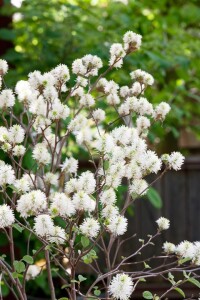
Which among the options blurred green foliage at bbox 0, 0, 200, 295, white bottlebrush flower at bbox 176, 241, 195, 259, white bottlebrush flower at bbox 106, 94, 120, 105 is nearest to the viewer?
white bottlebrush flower at bbox 176, 241, 195, 259

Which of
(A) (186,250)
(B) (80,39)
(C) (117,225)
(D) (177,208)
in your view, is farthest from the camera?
(D) (177,208)

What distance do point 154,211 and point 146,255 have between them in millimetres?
344

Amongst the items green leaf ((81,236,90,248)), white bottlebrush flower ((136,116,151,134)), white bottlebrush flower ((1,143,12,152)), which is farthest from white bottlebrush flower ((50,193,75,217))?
white bottlebrush flower ((136,116,151,134))

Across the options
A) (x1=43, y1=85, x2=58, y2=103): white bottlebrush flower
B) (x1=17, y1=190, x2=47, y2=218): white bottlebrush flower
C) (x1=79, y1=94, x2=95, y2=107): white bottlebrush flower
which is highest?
(x1=79, y1=94, x2=95, y2=107): white bottlebrush flower

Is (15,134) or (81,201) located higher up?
(15,134)

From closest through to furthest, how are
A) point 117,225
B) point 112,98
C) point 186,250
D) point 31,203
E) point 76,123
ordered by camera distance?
point 31,203 → point 117,225 → point 186,250 → point 76,123 → point 112,98

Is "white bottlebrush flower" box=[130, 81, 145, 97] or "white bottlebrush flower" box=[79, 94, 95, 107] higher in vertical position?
"white bottlebrush flower" box=[130, 81, 145, 97]

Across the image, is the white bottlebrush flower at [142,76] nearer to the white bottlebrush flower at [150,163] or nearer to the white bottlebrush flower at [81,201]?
the white bottlebrush flower at [150,163]

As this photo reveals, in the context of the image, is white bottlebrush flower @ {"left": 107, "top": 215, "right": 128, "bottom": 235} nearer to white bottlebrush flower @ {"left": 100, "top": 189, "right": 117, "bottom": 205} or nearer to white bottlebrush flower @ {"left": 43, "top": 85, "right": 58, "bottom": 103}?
white bottlebrush flower @ {"left": 100, "top": 189, "right": 117, "bottom": 205}

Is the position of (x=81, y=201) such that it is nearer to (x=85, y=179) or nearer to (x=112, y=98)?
(x=85, y=179)

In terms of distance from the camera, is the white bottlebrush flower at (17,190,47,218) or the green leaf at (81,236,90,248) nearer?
the white bottlebrush flower at (17,190,47,218)

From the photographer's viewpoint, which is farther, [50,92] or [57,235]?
[50,92]

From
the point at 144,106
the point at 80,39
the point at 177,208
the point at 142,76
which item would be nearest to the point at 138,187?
the point at 144,106

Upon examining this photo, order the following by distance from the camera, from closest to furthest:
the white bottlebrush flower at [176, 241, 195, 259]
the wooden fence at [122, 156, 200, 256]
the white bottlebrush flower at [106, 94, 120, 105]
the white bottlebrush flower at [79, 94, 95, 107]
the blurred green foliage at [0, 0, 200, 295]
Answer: the white bottlebrush flower at [176, 241, 195, 259] → the white bottlebrush flower at [79, 94, 95, 107] → the white bottlebrush flower at [106, 94, 120, 105] → the blurred green foliage at [0, 0, 200, 295] → the wooden fence at [122, 156, 200, 256]
